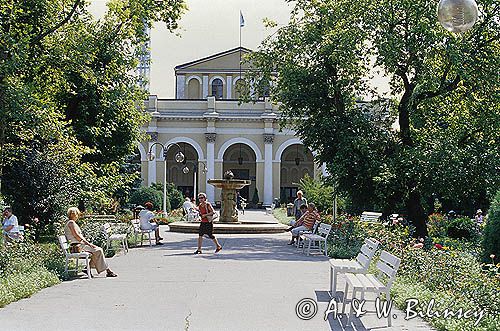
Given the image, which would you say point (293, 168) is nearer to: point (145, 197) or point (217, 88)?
point (217, 88)

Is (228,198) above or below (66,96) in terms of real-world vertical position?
below

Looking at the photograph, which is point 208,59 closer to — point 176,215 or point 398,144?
point 176,215

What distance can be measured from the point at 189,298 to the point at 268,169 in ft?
165

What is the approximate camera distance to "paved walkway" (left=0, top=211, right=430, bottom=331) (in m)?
8.12

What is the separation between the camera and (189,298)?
395 inches

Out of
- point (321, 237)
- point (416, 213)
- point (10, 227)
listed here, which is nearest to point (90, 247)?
point (10, 227)

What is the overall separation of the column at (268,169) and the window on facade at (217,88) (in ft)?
25.9

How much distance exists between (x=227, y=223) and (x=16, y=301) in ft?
61.3

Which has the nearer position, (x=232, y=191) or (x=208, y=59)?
(x=232, y=191)

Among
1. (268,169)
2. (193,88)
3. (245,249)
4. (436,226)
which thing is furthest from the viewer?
(193,88)

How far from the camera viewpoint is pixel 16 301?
9453mm

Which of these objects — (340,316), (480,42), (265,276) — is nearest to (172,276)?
(265,276)

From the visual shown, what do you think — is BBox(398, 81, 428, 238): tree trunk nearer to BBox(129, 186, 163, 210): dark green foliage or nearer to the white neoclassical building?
BBox(129, 186, 163, 210): dark green foliage

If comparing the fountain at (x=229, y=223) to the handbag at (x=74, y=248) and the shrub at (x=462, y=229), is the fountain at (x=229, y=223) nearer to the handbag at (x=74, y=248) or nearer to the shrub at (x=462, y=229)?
the shrub at (x=462, y=229)
